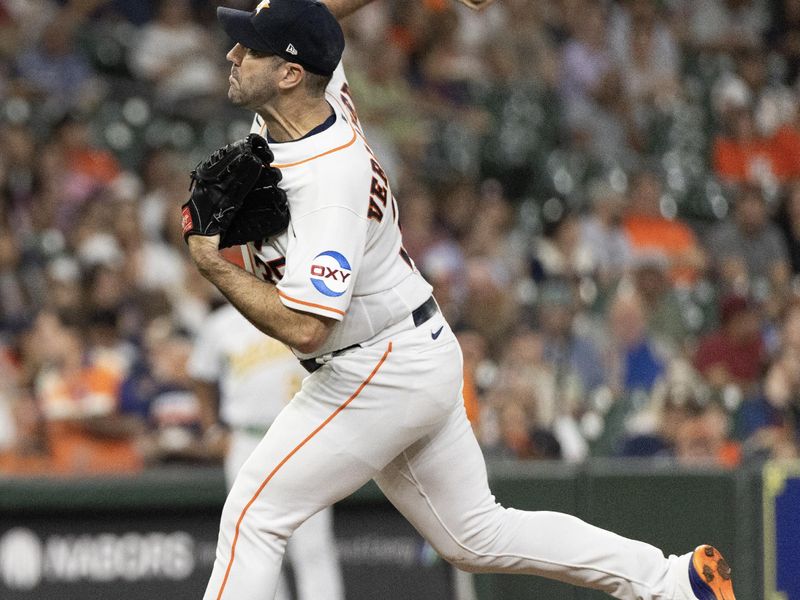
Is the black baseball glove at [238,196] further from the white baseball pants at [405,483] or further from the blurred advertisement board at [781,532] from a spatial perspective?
the blurred advertisement board at [781,532]

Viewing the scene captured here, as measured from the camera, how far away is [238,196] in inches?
146

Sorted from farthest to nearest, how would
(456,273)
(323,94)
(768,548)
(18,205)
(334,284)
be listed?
(456,273) → (18,205) → (768,548) → (323,94) → (334,284)

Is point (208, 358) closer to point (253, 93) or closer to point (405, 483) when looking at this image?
point (405, 483)

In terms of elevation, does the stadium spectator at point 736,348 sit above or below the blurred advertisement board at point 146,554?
below

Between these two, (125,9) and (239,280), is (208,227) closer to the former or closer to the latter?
(239,280)

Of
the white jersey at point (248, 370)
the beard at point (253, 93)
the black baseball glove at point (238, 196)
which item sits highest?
the beard at point (253, 93)

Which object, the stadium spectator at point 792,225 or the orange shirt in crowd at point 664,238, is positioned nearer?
the orange shirt in crowd at point 664,238

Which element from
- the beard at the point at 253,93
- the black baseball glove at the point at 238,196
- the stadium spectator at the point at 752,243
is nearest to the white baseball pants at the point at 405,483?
the black baseball glove at the point at 238,196

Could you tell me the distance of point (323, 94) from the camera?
3.95m

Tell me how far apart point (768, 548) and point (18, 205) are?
4.75m

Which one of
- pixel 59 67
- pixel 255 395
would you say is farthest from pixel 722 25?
pixel 255 395

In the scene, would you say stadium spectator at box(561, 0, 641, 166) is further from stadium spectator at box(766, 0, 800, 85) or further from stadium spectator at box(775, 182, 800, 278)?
stadium spectator at box(766, 0, 800, 85)

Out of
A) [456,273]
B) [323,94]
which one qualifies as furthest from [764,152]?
[323,94]

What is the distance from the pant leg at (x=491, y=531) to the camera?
403cm
